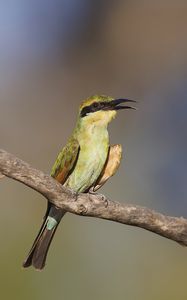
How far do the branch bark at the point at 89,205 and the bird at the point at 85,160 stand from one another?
48 centimetres

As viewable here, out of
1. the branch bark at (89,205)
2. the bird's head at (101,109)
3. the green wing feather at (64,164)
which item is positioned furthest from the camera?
the bird's head at (101,109)

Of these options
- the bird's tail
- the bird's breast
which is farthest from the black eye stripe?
the bird's tail

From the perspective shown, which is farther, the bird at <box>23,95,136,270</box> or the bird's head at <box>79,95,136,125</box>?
the bird's head at <box>79,95,136,125</box>

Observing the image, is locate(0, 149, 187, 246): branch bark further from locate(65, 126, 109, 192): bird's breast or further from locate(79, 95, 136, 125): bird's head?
locate(79, 95, 136, 125): bird's head

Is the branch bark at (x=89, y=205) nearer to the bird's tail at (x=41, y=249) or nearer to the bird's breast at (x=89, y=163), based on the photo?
the bird's breast at (x=89, y=163)

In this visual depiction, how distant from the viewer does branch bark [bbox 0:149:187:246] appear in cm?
371

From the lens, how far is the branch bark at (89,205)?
12.2ft

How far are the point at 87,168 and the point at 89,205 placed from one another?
59 centimetres

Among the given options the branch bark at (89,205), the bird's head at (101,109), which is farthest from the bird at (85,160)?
the branch bark at (89,205)

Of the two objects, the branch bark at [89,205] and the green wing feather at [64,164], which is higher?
the green wing feather at [64,164]

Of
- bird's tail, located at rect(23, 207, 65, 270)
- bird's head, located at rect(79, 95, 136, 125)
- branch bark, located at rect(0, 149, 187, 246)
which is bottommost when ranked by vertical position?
bird's tail, located at rect(23, 207, 65, 270)

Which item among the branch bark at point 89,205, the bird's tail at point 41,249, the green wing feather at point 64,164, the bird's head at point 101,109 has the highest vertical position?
the bird's head at point 101,109

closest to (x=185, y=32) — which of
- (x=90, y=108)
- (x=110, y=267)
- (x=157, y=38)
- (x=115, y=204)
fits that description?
(x=157, y=38)

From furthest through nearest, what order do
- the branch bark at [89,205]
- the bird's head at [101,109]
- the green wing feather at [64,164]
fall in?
the bird's head at [101,109], the green wing feather at [64,164], the branch bark at [89,205]
